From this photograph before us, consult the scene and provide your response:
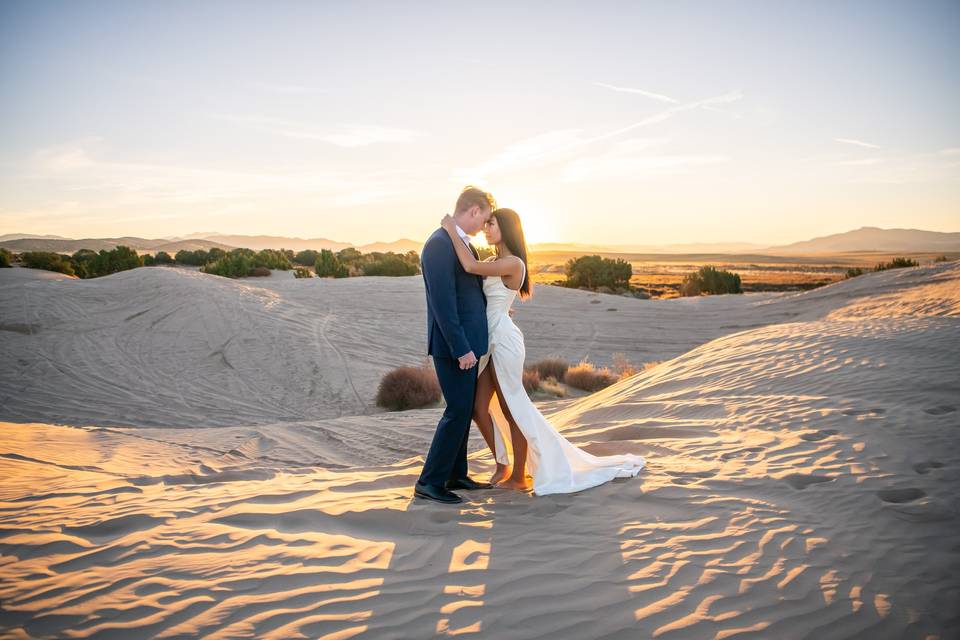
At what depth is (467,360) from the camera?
4.12m

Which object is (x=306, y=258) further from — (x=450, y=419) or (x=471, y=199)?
(x=450, y=419)

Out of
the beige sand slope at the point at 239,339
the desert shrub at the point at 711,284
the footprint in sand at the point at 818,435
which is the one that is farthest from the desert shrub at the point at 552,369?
the desert shrub at the point at 711,284

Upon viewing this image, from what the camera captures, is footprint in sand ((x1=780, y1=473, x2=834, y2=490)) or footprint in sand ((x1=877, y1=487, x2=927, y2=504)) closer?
footprint in sand ((x1=877, y1=487, x2=927, y2=504))

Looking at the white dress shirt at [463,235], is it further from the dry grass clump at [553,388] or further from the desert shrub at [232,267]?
the desert shrub at [232,267]

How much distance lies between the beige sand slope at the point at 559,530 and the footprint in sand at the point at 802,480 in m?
0.07

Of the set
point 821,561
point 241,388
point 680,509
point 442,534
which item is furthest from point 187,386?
point 821,561

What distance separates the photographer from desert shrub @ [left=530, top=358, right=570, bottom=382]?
42.5 feet

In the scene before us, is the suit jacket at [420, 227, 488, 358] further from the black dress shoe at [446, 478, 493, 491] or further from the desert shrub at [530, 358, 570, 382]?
the desert shrub at [530, 358, 570, 382]

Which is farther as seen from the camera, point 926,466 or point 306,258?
point 306,258

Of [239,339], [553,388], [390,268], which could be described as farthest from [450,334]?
[390,268]

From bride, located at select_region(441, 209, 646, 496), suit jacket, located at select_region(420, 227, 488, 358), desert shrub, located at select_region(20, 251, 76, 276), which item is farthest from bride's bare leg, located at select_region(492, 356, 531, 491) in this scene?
desert shrub, located at select_region(20, 251, 76, 276)

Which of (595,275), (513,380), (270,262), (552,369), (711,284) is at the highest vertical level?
(270,262)

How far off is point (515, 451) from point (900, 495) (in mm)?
2741

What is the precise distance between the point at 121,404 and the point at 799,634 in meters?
10.4
